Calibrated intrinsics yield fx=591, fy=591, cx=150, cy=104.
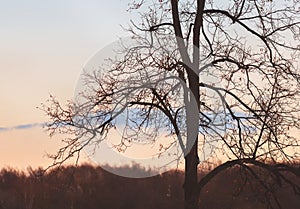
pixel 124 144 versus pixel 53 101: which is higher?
pixel 53 101

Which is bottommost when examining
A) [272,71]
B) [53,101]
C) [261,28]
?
[53,101]

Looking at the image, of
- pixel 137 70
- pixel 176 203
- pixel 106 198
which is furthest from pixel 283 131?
pixel 106 198

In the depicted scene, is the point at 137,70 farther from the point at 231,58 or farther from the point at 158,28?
the point at 231,58

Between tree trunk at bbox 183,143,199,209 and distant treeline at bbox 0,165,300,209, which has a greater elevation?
distant treeline at bbox 0,165,300,209

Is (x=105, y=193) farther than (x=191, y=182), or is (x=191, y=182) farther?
(x=105, y=193)

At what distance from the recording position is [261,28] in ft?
37.0

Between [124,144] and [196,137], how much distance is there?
1325mm

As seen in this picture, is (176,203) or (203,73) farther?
(176,203)

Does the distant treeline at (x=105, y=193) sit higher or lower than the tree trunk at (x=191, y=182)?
higher

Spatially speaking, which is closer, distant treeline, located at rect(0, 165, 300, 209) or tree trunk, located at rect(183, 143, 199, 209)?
tree trunk, located at rect(183, 143, 199, 209)

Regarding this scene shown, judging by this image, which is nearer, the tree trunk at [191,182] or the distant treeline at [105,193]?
the tree trunk at [191,182]

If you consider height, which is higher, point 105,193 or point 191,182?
point 105,193

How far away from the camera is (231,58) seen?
11.2 metres

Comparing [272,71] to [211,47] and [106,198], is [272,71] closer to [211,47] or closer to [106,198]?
[211,47]
